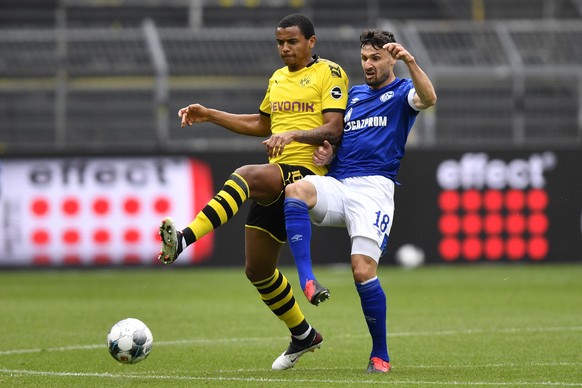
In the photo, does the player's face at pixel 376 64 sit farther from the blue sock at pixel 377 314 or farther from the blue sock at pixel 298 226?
the blue sock at pixel 377 314

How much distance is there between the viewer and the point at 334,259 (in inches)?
751

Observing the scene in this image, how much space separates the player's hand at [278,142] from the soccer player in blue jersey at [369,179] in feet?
0.89

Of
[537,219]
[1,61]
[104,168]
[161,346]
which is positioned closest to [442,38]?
[537,219]

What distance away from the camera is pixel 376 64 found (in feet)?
27.4

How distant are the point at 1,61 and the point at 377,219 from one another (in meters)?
12.7

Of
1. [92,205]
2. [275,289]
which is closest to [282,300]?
[275,289]

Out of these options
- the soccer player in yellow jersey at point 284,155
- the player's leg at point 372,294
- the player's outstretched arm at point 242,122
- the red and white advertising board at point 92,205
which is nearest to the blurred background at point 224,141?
the red and white advertising board at point 92,205

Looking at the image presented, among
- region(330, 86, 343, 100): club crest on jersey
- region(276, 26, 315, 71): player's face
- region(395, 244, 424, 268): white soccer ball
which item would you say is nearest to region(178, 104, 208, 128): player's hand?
region(276, 26, 315, 71): player's face

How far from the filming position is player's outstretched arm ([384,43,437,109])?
7809mm

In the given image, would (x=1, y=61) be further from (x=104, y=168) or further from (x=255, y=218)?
(x=255, y=218)

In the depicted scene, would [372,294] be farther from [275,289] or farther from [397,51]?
[397,51]

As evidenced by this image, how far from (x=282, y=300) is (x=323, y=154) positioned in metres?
1.14

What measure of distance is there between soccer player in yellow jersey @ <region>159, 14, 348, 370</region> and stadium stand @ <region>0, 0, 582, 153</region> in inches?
405

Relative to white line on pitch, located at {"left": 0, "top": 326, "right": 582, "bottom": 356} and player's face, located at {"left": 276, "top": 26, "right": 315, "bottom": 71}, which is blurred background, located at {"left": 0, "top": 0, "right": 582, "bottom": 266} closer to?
white line on pitch, located at {"left": 0, "top": 326, "right": 582, "bottom": 356}
